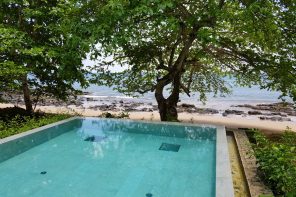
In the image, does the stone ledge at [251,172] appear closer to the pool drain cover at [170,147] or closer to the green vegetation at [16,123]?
the pool drain cover at [170,147]

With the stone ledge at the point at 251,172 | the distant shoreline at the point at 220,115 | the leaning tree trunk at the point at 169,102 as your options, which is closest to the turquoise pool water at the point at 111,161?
the stone ledge at the point at 251,172

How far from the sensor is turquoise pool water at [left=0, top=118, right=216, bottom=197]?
24.1 feet

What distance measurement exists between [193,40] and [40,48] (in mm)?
6966

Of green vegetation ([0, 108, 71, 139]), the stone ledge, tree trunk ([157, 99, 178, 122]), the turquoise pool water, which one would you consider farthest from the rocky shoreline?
the stone ledge

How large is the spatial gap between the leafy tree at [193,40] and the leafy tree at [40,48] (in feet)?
3.45

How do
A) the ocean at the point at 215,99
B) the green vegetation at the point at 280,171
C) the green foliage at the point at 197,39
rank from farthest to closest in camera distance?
the ocean at the point at 215,99
the green foliage at the point at 197,39
the green vegetation at the point at 280,171

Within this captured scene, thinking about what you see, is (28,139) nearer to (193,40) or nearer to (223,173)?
(223,173)

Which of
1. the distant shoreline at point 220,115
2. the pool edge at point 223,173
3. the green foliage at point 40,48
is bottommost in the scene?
the distant shoreline at point 220,115

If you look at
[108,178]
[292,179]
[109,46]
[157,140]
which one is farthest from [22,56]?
[292,179]

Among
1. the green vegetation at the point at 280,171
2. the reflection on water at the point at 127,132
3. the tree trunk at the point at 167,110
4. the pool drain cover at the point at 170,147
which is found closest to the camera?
the green vegetation at the point at 280,171

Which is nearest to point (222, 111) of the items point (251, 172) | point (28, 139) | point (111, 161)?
point (111, 161)

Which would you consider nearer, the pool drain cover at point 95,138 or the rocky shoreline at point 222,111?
the pool drain cover at point 95,138

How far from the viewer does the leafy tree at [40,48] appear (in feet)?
39.4

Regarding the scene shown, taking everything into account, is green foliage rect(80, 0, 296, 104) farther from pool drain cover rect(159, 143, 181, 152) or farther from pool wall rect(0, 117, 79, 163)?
pool drain cover rect(159, 143, 181, 152)
